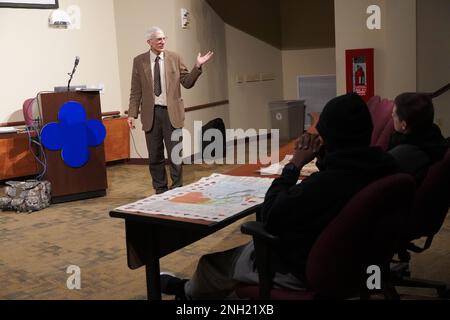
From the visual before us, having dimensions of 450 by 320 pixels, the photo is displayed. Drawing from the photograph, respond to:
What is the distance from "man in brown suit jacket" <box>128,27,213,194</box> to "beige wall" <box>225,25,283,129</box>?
3301mm

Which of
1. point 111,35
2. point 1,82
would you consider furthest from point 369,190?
point 111,35

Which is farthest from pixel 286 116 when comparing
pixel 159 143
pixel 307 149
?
pixel 307 149

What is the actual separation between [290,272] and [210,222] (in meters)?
0.33

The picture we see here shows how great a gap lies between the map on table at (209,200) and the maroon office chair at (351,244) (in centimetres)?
21

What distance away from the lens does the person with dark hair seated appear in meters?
2.40

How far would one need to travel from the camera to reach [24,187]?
5051 mm

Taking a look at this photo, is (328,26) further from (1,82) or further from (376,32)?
(1,82)

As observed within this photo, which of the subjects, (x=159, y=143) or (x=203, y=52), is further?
(x=203, y=52)

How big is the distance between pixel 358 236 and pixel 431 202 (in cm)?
81

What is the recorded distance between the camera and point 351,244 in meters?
1.76

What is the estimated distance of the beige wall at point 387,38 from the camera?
5.93m

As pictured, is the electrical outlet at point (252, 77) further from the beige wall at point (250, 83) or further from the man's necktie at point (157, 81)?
the man's necktie at point (157, 81)

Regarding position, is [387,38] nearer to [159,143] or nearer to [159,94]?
[159,94]

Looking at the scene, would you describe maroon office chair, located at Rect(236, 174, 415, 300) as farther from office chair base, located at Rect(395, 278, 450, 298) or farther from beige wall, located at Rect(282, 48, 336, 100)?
beige wall, located at Rect(282, 48, 336, 100)
